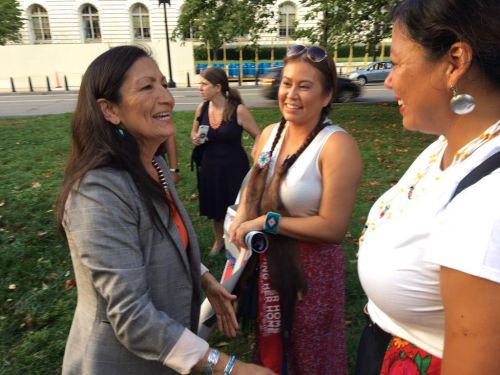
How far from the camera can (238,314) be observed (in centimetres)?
220

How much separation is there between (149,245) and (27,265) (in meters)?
3.35

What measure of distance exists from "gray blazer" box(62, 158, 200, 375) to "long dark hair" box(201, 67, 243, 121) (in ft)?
9.70

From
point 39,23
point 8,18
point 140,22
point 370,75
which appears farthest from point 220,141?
point 39,23

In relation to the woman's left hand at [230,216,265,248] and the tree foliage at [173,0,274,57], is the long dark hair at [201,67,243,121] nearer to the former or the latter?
the woman's left hand at [230,216,265,248]

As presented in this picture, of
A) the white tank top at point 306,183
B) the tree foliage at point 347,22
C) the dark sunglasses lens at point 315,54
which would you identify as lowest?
the white tank top at point 306,183

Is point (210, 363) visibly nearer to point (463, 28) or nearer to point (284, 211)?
point (284, 211)

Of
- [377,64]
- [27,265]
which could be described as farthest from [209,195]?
[377,64]

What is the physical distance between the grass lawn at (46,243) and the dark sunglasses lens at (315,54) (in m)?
2.19

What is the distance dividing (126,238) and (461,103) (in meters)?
1.12

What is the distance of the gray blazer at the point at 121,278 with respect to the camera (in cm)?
132

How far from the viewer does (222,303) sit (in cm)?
202

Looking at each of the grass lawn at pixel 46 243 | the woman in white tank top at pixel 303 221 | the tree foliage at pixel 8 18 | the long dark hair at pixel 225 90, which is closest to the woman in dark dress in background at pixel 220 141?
the long dark hair at pixel 225 90

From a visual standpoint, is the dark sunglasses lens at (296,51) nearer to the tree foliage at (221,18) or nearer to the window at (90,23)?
the tree foliage at (221,18)

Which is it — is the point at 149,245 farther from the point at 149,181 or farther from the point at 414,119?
the point at 414,119
